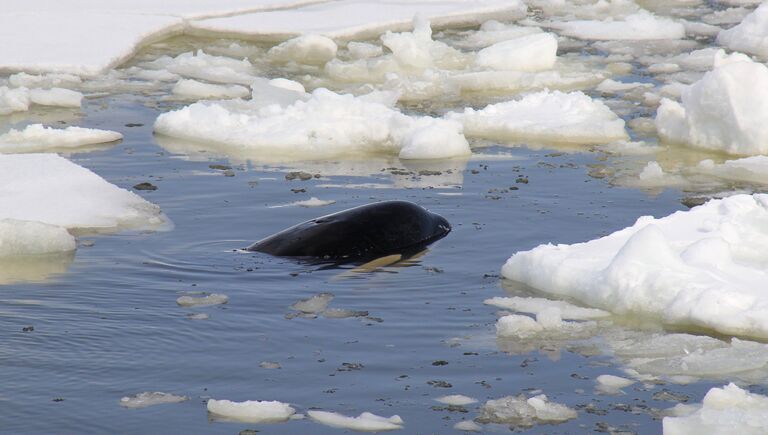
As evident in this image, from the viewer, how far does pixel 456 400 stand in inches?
207

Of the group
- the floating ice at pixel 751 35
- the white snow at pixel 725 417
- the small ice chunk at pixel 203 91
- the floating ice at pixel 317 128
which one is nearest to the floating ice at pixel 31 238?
the floating ice at pixel 317 128

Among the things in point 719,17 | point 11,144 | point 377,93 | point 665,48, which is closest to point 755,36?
point 665,48

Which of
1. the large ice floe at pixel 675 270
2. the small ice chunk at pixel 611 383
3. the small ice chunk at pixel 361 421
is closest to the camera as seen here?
the small ice chunk at pixel 361 421

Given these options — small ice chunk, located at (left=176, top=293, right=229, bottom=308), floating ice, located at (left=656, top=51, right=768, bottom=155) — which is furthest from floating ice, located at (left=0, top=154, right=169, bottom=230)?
floating ice, located at (left=656, top=51, right=768, bottom=155)

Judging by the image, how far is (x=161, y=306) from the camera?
6527 millimetres

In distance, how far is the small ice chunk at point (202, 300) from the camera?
6.56 m

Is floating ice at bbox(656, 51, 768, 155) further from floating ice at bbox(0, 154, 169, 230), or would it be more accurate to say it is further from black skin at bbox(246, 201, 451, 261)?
floating ice at bbox(0, 154, 169, 230)

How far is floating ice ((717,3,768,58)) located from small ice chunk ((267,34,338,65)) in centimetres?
461

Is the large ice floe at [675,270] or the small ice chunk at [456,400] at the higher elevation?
the large ice floe at [675,270]

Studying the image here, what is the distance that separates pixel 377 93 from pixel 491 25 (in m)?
5.42

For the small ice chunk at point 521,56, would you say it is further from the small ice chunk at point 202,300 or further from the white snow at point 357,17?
the small ice chunk at point 202,300

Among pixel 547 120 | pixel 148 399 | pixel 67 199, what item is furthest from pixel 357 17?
pixel 148 399

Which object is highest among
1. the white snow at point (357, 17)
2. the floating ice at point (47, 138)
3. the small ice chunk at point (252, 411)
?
the white snow at point (357, 17)

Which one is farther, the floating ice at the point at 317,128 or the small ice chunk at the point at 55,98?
the small ice chunk at the point at 55,98
